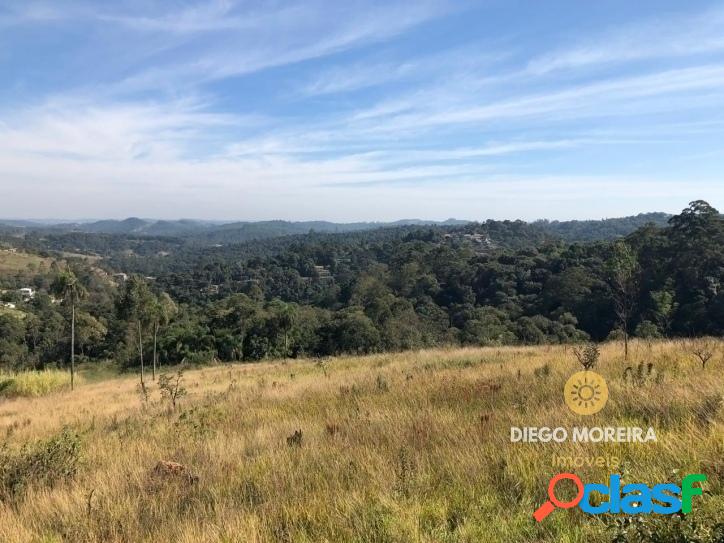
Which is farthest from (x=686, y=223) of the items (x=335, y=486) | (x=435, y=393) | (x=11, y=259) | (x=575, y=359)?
(x=11, y=259)

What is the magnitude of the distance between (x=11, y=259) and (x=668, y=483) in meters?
165

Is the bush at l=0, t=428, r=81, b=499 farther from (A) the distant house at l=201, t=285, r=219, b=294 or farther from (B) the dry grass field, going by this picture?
(A) the distant house at l=201, t=285, r=219, b=294

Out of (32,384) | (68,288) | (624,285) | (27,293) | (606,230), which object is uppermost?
(606,230)

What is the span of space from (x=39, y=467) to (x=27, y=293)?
380 ft

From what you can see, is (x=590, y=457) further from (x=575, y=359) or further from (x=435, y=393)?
(x=575, y=359)

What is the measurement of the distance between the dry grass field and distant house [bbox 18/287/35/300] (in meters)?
108

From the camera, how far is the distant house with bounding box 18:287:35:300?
9438 centimetres

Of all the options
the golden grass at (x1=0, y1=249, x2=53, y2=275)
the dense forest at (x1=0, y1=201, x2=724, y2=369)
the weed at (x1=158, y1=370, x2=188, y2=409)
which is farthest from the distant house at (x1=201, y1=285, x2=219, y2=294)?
the weed at (x1=158, y1=370, x2=188, y2=409)

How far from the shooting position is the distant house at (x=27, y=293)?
94.4 meters

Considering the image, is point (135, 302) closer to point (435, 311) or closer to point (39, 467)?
point (39, 467)

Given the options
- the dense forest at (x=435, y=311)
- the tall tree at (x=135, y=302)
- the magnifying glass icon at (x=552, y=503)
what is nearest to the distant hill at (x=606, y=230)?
the dense forest at (x=435, y=311)

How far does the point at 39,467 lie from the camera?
500cm

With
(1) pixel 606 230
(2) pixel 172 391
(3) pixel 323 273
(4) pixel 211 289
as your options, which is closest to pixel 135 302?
(2) pixel 172 391

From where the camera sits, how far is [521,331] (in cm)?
4212
